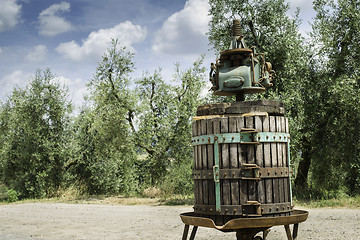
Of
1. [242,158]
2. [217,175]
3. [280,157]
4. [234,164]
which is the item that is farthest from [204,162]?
[280,157]

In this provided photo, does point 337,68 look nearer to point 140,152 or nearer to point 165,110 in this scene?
point 165,110

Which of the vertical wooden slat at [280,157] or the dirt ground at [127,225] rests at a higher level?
the vertical wooden slat at [280,157]

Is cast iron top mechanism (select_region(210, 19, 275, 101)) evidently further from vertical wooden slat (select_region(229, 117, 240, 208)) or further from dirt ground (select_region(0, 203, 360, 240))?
dirt ground (select_region(0, 203, 360, 240))

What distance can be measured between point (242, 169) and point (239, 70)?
206cm

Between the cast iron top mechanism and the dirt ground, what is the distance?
191 inches

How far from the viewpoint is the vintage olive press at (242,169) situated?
606 cm

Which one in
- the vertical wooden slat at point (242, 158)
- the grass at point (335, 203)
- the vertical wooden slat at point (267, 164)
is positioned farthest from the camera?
the grass at point (335, 203)

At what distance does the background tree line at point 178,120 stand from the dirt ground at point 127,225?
4.67 meters

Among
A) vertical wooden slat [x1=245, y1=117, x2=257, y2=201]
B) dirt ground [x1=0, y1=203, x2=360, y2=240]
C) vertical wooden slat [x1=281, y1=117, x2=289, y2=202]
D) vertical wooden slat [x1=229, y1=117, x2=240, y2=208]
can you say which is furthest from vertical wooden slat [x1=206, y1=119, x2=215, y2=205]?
dirt ground [x1=0, y1=203, x2=360, y2=240]

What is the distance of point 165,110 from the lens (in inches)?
898

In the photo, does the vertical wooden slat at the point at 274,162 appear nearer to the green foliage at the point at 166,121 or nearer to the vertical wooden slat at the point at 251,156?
the vertical wooden slat at the point at 251,156

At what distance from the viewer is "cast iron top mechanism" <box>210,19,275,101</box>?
7.04 m

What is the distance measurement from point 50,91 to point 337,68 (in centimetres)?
1800

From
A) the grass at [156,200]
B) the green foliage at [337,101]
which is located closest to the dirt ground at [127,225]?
the grass at [156,200]
